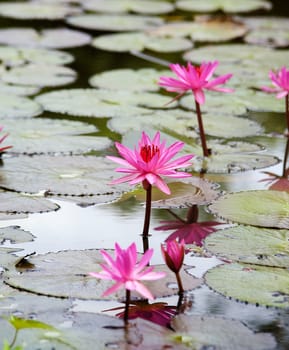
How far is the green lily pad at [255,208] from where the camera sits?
219 cm

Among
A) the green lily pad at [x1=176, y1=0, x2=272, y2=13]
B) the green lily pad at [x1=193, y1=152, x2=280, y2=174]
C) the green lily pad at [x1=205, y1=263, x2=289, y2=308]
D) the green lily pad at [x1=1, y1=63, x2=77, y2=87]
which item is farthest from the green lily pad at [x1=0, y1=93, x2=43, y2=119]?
the green lily pad at [x1=176, y1=0, x2=272, y2=13]

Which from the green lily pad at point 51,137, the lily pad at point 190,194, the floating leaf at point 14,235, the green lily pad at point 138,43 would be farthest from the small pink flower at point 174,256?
the green lily pad at point 138,43

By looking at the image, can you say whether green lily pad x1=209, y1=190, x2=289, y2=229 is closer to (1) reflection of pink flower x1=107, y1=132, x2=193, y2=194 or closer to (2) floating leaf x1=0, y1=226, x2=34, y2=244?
(1) reflection of pink flower x1=107, y1=132, x2=193, y2=194

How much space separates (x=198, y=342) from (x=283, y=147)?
1.33m

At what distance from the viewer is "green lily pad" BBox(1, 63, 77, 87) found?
344 centimetres

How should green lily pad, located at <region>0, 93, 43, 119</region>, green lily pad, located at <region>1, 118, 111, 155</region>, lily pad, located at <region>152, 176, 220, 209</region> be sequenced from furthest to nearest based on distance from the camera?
green lily pad, located at <region>0, 93, 43, 119</region>
green lily pad, located at <region>1, 118, 111, 155</region>
lily pad, located at <region>152, 176, 220, 209</region>

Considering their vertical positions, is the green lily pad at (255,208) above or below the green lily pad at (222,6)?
below

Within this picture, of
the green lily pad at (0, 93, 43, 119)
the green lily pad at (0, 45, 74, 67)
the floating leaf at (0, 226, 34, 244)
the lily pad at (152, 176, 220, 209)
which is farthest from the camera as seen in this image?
the green lily pad at (0, 45, 74, 67)

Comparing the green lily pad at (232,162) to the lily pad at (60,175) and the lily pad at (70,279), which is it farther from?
the lily pad at (70,279)

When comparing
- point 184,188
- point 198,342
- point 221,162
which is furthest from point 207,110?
point 198,342

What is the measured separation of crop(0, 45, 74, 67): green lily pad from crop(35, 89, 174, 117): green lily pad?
0.49m

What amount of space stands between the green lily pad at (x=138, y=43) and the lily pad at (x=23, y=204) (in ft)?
5.89

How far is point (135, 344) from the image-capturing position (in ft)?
5.24

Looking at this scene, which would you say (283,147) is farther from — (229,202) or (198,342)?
(198,342)
